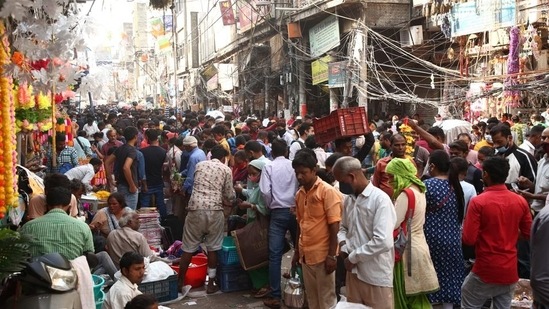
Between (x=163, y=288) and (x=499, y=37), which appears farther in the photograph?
(x=499, y=37)

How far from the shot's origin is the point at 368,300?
461 cm

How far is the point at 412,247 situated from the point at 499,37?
566 inches

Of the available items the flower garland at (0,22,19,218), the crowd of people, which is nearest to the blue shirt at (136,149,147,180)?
the crowd of people

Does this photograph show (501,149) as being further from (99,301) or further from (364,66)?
(364,66)

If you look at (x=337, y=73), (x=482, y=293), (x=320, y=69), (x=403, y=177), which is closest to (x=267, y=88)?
(x=320, y=69)

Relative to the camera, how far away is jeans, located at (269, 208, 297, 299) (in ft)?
21.2

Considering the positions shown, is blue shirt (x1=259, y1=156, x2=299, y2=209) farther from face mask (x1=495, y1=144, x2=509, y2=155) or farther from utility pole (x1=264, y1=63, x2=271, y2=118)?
utility pole (x1=264, y1=63, x2=271, y2=118)

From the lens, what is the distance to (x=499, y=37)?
683 inches

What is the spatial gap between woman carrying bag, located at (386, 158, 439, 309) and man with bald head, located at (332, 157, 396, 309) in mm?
343

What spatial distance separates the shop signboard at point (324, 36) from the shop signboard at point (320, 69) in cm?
32

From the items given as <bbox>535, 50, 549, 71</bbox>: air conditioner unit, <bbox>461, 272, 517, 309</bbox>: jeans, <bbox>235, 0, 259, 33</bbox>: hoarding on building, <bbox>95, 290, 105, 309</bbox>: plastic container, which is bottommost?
<bbox>95, 290, 105, 309</bbox>: plastic container

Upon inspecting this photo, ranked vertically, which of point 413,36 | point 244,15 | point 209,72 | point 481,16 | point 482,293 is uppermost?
point 244,15

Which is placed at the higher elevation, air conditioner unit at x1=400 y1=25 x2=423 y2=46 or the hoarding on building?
the hoarding on building

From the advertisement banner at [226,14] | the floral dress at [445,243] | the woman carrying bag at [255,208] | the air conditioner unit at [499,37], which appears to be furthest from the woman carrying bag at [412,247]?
the advertisement banner at [226,14]
